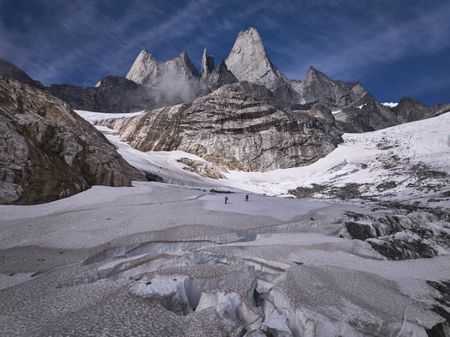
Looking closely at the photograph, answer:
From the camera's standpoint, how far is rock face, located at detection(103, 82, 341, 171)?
73.0 m

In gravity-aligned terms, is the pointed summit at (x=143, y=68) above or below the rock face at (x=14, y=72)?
above

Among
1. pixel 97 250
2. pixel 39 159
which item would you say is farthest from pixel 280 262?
pixel 39 159

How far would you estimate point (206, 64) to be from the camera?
165m

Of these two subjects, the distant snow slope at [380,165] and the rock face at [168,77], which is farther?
the rock face at [168,77]

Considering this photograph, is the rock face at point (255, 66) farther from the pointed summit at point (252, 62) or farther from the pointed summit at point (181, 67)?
the pointed summit at point (181, 67)

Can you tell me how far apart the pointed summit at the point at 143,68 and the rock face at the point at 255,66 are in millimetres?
46465

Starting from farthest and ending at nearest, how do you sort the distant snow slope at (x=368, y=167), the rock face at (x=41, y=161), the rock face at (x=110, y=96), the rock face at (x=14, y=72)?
the rock face at (x=110, y=96) < the rock face at (x=14, y=72) < the distant snow slope at (x=368, y=167) < the rock face at (x=41, y=161)

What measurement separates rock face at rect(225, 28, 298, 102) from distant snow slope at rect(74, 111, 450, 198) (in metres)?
85.4

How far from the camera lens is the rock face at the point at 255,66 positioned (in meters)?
166

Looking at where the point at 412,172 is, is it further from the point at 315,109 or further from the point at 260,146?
the point at 315,109

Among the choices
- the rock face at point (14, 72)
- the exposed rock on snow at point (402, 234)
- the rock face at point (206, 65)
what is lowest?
the exposed rock on snow at point (402, 234)

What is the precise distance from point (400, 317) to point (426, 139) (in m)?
66.7

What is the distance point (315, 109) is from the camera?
360ft

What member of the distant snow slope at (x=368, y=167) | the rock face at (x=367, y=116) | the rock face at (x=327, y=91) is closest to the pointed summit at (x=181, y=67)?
the rock face at (x=327, y=91)
